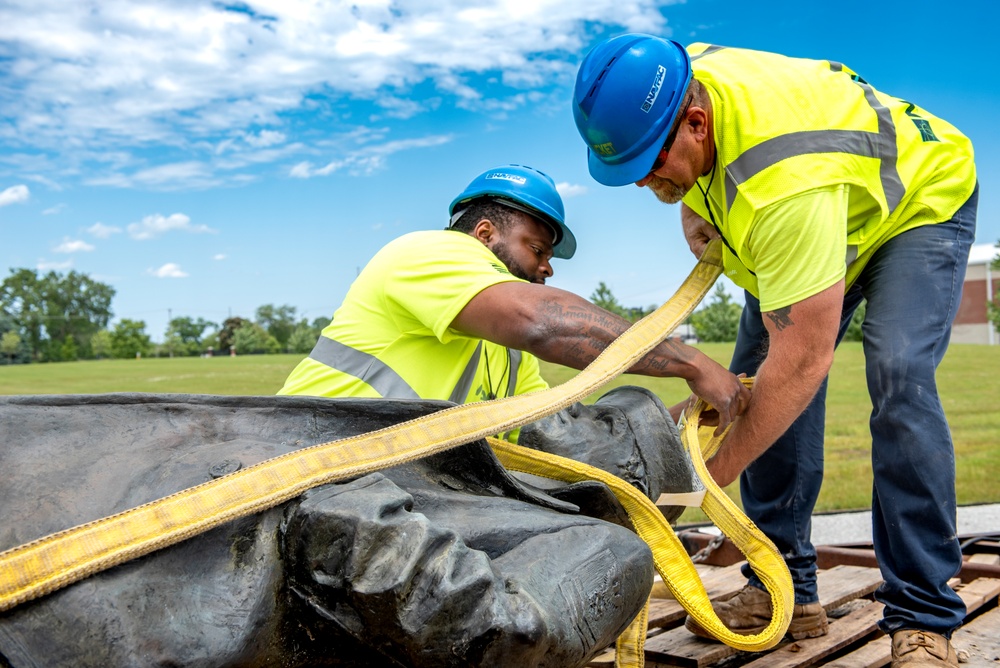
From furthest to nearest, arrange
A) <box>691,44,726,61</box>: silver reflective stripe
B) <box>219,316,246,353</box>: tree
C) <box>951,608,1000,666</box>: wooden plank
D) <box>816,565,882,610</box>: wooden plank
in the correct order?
1. <box>219,316,246,353</box>: tree
2. <box>816,565,882,610</box>: wooden plank
3. <box>691,44,726,61</box>: silver reflective stripe
4. <box>951,608,1000,666</box>: wooden plank

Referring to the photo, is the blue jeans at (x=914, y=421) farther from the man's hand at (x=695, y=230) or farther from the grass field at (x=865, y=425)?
the grass field at (x=865, y=425)

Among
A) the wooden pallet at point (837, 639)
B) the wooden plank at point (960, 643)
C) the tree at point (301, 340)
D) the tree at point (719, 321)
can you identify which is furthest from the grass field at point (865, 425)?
the tree at point (301, 340)

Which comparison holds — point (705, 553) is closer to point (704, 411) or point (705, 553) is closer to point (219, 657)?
point (704, 411)

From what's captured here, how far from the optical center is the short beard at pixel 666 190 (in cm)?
332

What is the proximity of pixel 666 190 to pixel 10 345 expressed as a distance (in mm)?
82044

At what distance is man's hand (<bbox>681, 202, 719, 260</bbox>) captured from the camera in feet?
11.8

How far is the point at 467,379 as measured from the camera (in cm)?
335

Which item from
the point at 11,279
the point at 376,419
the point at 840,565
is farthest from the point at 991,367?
the point at 11,279

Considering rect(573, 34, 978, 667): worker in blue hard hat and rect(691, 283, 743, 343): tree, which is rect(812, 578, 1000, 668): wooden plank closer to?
rect(573, 34, 978, 667): worker in blue hard hat

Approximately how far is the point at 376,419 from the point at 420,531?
0.58 metres

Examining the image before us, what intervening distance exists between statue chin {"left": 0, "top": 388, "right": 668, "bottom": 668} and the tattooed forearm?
1209mm

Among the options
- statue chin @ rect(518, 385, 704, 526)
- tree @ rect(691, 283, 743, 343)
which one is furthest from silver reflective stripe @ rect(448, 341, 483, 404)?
tree @ rect(691, 283, 743, 343)

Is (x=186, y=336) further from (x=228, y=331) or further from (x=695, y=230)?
(x=695, y=230)

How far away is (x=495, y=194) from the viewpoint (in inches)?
141
